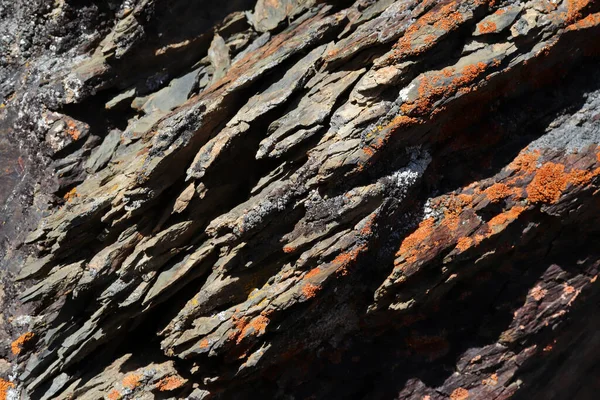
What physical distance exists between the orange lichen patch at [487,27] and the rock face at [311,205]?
4 cm

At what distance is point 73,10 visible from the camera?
11648 millimetres

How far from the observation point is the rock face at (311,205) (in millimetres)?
9102

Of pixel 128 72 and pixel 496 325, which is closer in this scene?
pixel 496 325

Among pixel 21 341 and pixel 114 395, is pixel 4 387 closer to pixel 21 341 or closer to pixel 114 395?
pixel 21 341

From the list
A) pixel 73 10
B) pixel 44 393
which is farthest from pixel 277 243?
pixel 73 10

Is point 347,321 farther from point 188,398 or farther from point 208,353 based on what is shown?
point 188,398

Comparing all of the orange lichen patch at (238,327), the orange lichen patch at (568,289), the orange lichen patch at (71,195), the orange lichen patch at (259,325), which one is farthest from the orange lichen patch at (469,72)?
the orange lichen patch at (71,195)

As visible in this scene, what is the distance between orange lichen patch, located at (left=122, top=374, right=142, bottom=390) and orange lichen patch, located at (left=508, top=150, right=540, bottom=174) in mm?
7785

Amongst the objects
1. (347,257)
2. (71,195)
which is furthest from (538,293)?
(71,195)

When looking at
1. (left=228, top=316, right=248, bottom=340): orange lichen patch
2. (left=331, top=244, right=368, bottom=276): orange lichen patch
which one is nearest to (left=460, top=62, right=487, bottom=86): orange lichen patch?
(left=331, top=244, right=368, bottom=276): orange lichen patch

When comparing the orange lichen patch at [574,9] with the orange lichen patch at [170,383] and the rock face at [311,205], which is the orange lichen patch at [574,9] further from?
the orange lichen patch at [170,383]

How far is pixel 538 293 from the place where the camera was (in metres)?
10.5

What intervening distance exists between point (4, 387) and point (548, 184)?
1094cm

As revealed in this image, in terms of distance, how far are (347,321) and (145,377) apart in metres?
3.90
